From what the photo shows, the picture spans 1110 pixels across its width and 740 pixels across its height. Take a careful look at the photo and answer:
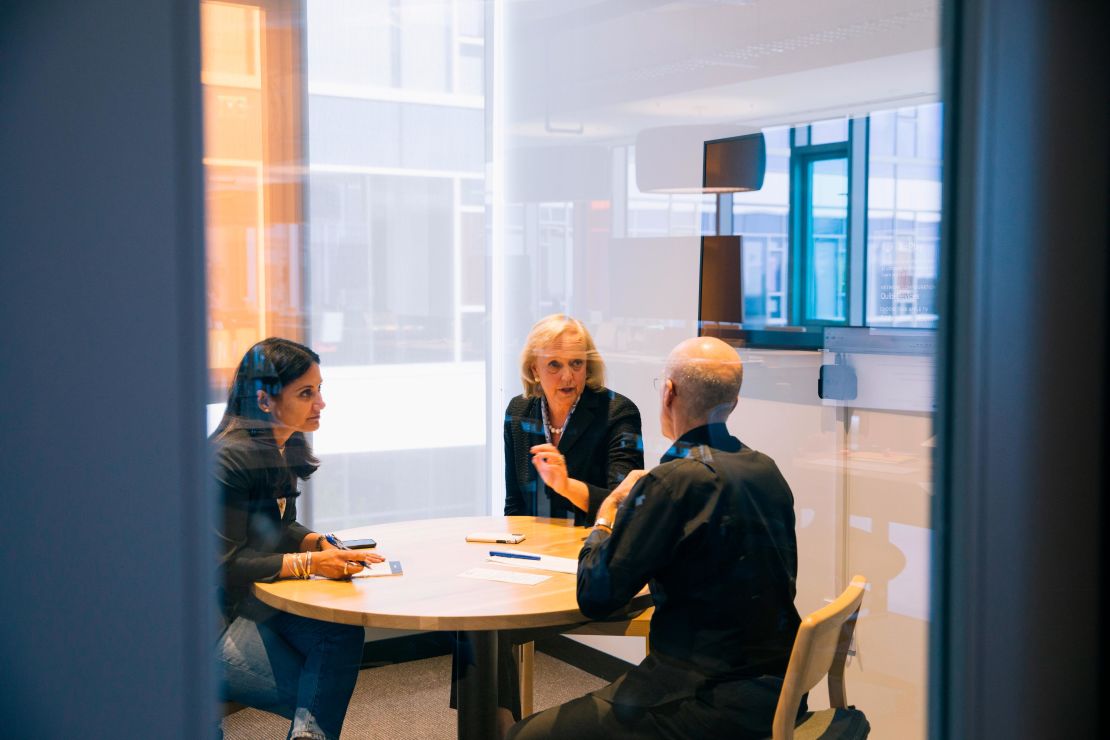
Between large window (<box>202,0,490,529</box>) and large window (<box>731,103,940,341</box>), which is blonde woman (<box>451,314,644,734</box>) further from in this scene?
large window (<box>731,103,940,341</box>)

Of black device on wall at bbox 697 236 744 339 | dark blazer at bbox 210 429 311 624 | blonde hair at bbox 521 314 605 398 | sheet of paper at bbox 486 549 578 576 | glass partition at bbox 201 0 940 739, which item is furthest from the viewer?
black device on wall at bbox 697 236 744 339

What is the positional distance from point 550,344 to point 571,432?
23cm

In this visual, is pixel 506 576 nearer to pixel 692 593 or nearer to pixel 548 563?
pixel 548 563

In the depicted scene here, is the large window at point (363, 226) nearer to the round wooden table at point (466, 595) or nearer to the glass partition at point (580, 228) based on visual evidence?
the glass partition at point (580, 228)

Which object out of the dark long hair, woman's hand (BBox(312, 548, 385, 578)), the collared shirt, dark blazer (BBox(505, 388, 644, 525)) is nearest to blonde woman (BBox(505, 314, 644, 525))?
dark blazer (BBox(505, 388, 644, 525))

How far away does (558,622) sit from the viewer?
216 centimetres

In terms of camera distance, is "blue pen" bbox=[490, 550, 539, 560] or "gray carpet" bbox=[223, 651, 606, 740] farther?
"blue pen" bbox=[490, 550, 539, 560]

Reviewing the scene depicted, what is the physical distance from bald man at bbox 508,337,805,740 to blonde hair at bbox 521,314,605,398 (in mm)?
191

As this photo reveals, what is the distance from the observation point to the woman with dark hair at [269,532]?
1239 millimetres

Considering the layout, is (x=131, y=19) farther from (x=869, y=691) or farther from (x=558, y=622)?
(x=869, y=691)

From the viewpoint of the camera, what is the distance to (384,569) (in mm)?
1871

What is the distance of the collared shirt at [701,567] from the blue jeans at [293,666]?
608 millimetres

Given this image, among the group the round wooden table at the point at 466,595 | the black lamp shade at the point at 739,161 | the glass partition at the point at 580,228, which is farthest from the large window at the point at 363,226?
the black lamp shade at the point at 739,161

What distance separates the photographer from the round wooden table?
177cm
